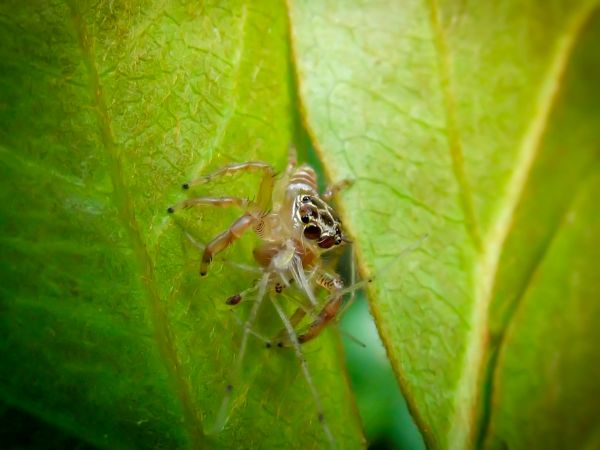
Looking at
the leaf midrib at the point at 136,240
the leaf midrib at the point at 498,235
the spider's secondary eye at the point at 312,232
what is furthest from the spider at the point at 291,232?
the leaf midrib at the point at 498,235

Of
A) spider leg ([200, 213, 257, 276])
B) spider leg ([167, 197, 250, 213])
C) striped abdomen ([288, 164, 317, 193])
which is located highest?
spider leg ([167, 197, 250, 213])

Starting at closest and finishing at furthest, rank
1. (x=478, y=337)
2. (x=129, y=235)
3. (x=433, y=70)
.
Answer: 1. (x=129, y=235)
2. (x=478, y=337)
3. (x=433, y=70)

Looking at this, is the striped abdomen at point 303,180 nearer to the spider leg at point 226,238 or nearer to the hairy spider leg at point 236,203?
the hairy spider leg at point 236,203

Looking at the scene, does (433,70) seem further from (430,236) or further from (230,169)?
(230,169)

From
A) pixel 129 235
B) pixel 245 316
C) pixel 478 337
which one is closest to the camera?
pixel 129 235

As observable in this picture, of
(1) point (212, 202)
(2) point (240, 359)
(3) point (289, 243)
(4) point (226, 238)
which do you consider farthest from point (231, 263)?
(3) point (289, 243)

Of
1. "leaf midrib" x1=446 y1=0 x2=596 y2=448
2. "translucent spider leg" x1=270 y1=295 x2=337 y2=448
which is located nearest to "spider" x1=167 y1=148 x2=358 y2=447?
"translucent spider leg" x1=270 y1=295 x2=337 y2=448

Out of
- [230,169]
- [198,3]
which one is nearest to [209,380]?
[230,169]

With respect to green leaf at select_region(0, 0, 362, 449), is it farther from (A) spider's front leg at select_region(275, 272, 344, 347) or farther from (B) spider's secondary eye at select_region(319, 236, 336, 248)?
(B) spider's secondary eye at select_region(319, 236, 336, 248)
